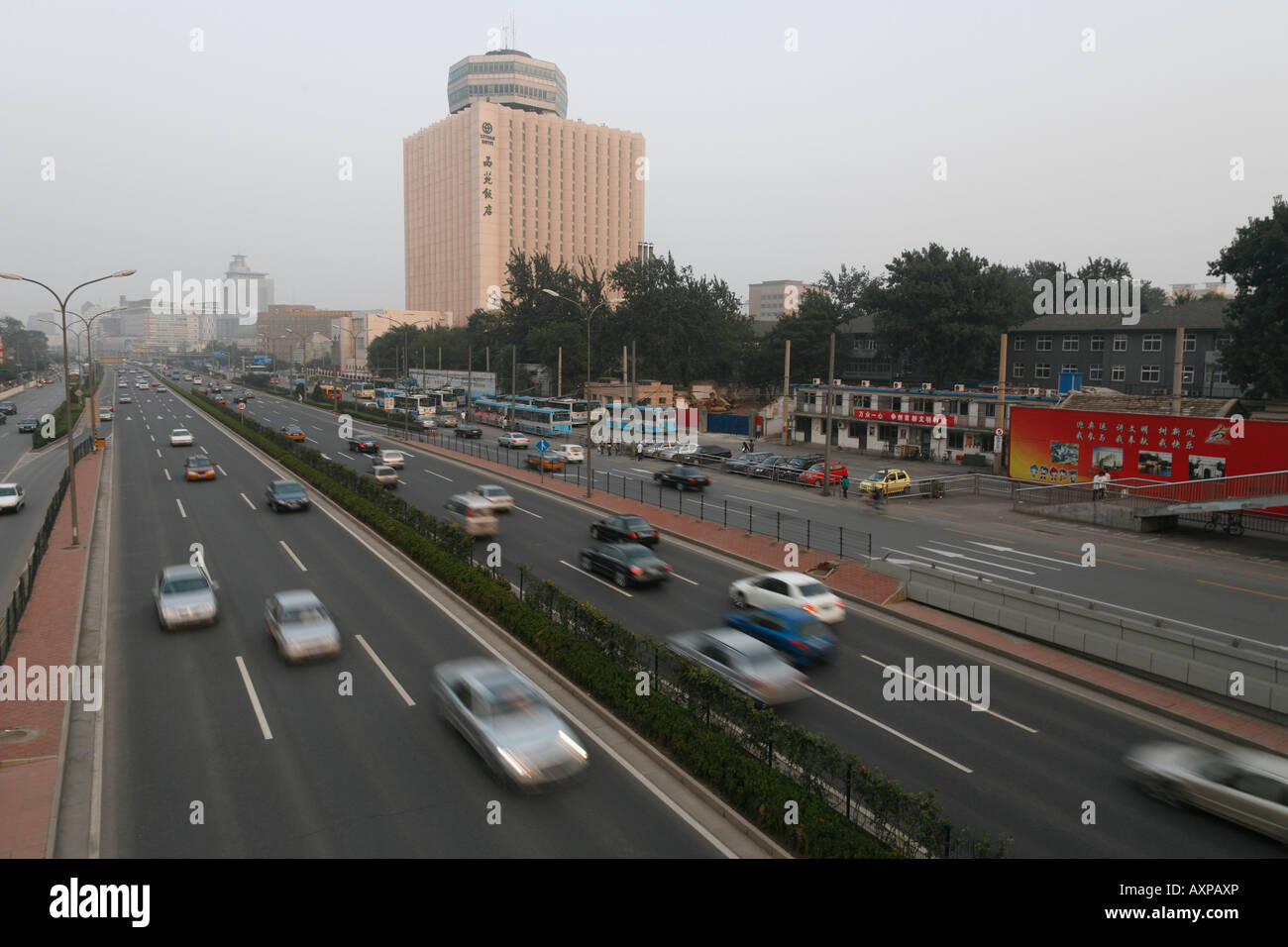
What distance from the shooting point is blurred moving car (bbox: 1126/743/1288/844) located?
11141 mm

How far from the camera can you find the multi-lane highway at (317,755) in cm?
1113

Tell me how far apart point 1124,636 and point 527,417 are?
63.7m

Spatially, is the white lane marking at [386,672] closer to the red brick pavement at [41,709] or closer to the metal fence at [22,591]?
the red brick pavement at [41,709]

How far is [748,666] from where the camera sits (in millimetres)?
15656

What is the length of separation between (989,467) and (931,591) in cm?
3380

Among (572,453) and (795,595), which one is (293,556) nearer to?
(795,595)

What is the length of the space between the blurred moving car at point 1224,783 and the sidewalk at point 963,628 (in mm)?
3345

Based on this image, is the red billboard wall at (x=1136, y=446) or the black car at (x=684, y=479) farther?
the black car at (x=684, y=479)

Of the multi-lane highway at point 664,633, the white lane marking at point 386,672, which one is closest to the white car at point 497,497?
the multi-lane highway at point 664,633

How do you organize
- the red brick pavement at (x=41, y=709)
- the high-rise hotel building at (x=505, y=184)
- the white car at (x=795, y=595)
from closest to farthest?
1. the red brick pavement at (x=41, y=709)
2. the white car at (x=795, y=595)
3. the high-rise hotel building at (x=505, y=184)
